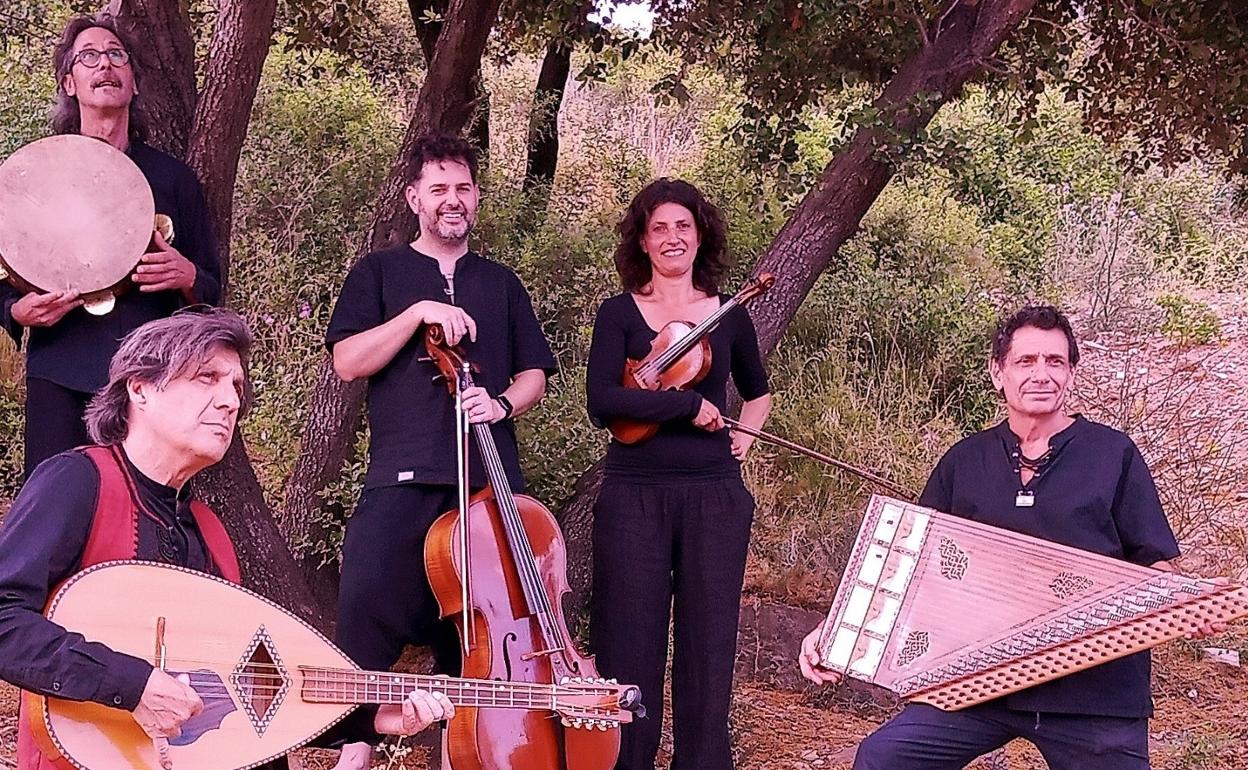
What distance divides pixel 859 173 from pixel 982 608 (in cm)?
194

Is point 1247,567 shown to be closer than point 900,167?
No

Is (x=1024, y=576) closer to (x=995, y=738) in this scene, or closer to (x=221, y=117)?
(x=995, y=738)

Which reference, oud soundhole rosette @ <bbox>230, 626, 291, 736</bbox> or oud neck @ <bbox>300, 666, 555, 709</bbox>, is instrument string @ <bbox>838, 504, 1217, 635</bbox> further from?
oud soundhole rosette @ <bbox>230, 626, 291, 736</bbox>

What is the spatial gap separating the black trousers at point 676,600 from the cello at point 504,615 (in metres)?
0.38

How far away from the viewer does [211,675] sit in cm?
223

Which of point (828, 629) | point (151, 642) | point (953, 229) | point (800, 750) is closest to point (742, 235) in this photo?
point (953, 229)

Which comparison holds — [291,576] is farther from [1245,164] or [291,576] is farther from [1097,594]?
[1245,164]

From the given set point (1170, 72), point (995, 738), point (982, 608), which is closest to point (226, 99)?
point (982, 608)

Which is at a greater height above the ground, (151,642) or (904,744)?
(151,642)

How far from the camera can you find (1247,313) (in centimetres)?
974

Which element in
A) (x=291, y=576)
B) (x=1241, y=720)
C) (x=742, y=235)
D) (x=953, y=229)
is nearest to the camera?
(x=291, y=576)

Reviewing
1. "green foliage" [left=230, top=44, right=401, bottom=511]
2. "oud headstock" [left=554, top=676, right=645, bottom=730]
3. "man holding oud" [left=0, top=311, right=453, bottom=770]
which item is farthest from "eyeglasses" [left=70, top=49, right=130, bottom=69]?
"green foliage" [left=230, top=44, right=401, bottom=511]

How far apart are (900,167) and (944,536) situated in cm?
176

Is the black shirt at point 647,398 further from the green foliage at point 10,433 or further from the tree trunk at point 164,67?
the green foliage at point 10,433
